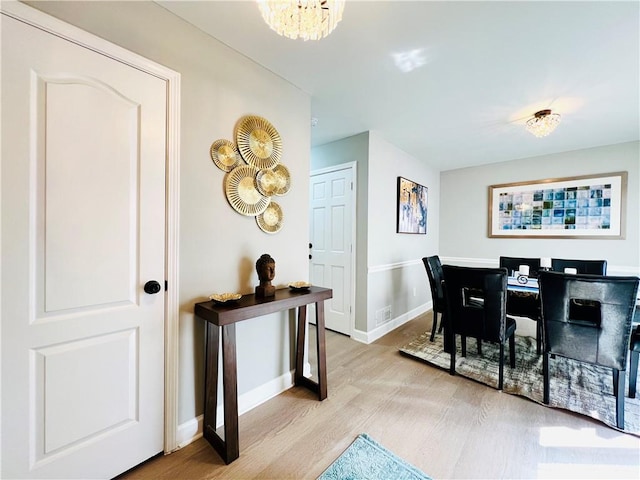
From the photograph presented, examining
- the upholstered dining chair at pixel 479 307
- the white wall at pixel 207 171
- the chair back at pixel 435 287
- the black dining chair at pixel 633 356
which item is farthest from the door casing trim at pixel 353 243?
the black dining chair at pixel 633 356

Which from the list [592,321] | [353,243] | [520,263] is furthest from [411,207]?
[592,321]

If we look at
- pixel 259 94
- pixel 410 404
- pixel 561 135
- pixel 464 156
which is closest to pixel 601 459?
pixel 410 404

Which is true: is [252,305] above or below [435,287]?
above

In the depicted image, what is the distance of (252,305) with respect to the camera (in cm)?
155

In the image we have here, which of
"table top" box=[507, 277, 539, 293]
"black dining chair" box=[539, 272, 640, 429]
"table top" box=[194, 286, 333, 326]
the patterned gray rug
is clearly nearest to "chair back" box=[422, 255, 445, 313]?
the patterned gray rug

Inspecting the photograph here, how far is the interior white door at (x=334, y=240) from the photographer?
3.23 metres

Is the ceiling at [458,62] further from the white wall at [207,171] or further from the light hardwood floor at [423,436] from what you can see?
the light hardwood floor at [423,436]

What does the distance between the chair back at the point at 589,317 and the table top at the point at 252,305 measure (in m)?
1.55

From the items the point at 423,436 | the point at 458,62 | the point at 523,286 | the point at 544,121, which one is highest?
the point at 458,62

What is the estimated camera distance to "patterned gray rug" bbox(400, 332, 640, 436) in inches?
72.8

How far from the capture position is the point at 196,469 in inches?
54.7

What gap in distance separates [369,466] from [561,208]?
4208mm

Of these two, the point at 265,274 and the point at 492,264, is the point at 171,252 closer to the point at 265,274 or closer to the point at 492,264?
the point at 265,274

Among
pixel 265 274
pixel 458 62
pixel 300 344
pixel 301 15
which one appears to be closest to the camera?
pixel 301 15
